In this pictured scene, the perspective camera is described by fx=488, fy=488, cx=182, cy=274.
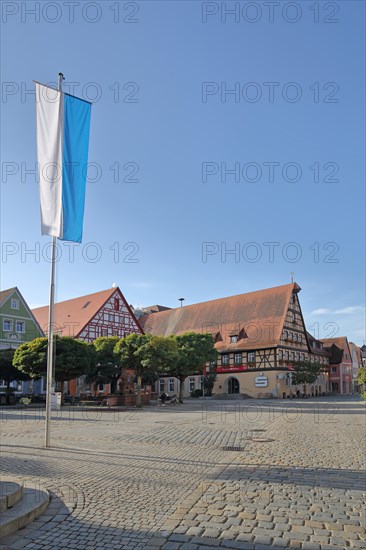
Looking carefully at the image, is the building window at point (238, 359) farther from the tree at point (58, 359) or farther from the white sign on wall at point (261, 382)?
the tree at point (58, 359)

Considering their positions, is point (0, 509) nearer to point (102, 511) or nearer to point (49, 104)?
point (102, 511)

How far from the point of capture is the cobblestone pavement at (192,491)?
5250 mm

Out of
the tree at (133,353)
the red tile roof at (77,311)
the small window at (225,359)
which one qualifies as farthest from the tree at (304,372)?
the tree at (133,353)

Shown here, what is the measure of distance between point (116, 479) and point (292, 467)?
11.6 feet

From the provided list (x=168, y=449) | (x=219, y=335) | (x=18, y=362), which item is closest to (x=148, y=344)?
(x=18, y=362)

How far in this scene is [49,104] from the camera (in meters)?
13.1

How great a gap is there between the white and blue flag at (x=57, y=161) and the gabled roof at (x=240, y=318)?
48365mm

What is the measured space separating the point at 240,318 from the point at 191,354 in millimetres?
25554

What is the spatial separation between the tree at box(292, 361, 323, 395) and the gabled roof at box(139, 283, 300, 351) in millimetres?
4309

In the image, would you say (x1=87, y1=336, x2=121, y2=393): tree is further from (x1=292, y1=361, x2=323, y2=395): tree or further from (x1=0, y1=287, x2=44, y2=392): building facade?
(x1=292, y1=361, x2=323, y2=395): tree

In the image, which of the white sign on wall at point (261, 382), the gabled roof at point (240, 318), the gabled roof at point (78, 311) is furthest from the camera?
the gabled roof at point (240, 318)

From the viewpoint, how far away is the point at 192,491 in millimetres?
7406

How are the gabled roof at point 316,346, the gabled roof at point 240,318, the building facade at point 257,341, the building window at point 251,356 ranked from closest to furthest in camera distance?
the building facade at point 257,341
the building window at point 251,356
the gabled roof at point 240,318
the gabled roof at point 316,346

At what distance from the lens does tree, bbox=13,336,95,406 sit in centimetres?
3397
